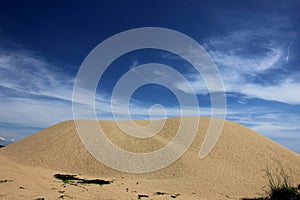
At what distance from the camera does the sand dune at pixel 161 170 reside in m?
15.2

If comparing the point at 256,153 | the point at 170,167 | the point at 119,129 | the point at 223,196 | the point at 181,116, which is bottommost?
the point at 223,196

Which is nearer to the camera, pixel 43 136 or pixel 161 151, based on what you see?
pixel 161 151

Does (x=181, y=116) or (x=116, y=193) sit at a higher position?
(x=181, y=116)

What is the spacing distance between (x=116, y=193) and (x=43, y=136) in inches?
890

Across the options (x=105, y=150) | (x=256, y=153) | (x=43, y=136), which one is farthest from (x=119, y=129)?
(x=256, y=153)

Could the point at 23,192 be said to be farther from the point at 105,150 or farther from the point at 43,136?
the point at 43,136

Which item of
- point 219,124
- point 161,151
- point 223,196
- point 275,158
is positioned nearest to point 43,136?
point 161,151

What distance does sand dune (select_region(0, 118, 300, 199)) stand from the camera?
15.2 m

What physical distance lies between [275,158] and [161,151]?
11448 mm

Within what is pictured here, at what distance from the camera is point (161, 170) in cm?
2272

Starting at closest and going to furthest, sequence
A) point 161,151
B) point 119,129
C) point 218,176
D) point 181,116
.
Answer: point 218,176 → point 161,151 → point 119,129 → point 181,116

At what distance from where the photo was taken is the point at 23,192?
1157 centimetres

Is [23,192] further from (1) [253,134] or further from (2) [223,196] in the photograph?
(1) [253,134]

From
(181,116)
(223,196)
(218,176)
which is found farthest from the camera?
(181,116)
